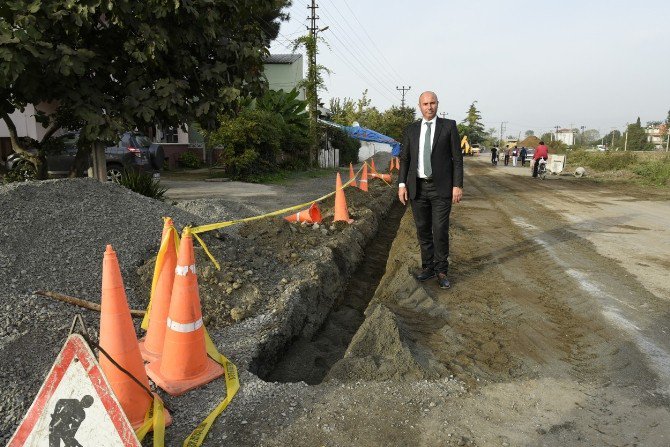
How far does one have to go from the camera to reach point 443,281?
5102 millimetres

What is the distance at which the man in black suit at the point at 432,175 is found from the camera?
4871 mm

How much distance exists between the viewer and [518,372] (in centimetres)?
330

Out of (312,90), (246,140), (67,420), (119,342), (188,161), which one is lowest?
(67,420)

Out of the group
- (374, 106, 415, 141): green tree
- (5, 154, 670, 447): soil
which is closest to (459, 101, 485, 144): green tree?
(374, 106, 415, 141): green tree

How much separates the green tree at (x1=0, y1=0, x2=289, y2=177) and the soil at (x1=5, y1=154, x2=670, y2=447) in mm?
2072

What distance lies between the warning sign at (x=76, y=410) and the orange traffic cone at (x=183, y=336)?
85 centimetres

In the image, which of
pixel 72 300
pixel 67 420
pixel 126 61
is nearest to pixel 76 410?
pixel 67 420

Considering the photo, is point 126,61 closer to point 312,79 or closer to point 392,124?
point 312,79

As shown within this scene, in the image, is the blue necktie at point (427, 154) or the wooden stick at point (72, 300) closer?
the wooden stick at point (72, 300)

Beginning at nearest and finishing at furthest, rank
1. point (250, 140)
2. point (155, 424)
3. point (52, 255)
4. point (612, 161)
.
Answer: point (155, 424), point (52, 255), point (250, 140), point (612, 161)

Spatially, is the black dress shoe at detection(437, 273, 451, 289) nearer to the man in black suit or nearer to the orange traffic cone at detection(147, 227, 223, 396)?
the man in black suit

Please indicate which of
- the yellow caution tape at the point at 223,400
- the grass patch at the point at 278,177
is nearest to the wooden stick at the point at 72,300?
the yellow caution tape at the point at 223,400

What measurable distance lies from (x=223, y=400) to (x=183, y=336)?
463 millimetres

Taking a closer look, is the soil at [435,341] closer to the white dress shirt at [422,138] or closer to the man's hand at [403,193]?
the man's hand at [403,193]
